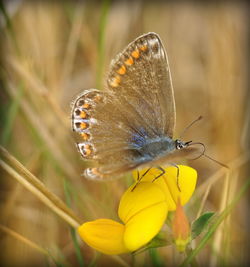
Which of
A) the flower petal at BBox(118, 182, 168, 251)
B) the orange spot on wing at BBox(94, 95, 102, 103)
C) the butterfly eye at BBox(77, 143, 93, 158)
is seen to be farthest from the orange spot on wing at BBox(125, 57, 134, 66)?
the flower petal at BBox(118, 182, 168, 251)

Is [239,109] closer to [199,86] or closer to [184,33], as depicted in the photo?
[199,86]

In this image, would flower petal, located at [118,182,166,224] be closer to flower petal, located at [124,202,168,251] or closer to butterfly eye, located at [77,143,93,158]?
flower petal, located at [124,202,168,251]

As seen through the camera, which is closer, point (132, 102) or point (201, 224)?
point (201, 224)

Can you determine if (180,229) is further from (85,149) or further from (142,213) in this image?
(85,149)

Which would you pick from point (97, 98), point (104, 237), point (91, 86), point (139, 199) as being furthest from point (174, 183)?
point (91, 86)

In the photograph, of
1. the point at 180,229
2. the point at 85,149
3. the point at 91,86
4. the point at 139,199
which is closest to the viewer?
the point at 180,229

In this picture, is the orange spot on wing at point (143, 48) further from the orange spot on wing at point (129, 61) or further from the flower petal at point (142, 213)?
the flower petal at point (142, 213)

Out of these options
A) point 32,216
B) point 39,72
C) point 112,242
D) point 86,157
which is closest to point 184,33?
point 39,72


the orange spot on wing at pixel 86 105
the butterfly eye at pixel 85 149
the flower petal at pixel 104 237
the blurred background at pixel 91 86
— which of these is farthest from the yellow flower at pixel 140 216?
the blurred background at pixel 91 86

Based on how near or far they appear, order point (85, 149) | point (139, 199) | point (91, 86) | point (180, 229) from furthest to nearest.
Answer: point (91, 86) → point (85, 149) → point (139, 199) → point (180, 229)
